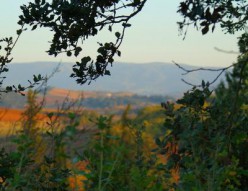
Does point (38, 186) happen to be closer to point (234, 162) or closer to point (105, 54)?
point (105, 54)

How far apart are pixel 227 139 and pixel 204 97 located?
900mm

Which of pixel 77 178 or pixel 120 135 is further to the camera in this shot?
pixel 120 135

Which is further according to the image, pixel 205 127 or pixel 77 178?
pixel 205 127

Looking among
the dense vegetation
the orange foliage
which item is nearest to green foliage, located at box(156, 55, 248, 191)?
the dense vegetation

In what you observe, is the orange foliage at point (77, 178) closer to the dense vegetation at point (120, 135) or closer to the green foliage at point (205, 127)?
the dense vegetation at point (120, 135)

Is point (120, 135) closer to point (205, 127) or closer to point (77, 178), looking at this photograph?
point (205, 127)

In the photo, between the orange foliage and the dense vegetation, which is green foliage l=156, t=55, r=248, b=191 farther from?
the orange foliage

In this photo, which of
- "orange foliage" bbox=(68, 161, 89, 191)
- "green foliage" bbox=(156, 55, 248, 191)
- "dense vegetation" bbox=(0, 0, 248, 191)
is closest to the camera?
"orange foliage" bbox=(68, 161, 89, 191)

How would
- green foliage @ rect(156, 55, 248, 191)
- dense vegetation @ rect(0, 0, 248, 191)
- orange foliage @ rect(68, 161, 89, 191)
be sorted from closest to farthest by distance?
orange foliage @ rect(68, 161, 89, 191) < dense vegetation @ rect(0, 0, 248, 191) < green foliage @ rect(156, 55, 248, 191)

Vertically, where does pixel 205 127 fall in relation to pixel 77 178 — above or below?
above

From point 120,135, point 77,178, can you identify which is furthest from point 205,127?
point 77,178

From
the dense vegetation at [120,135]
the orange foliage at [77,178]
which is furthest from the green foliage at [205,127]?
the orange foliage at [77,178]

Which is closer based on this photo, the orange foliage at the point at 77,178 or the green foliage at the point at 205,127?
the orange foliage at the point at 77,178

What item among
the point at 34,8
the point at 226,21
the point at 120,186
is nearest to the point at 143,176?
the point at 120,186
